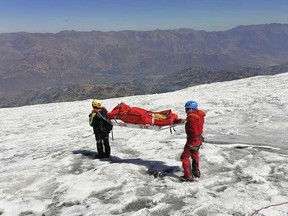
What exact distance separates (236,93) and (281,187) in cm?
1825

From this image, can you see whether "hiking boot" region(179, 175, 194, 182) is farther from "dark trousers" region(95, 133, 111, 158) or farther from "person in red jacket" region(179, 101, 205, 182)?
"dark trousers" region(95, 133, 111, 158)

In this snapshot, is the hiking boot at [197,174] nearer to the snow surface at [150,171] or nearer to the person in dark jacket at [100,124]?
the snow surface at [150,171]

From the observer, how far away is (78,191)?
31.7ft

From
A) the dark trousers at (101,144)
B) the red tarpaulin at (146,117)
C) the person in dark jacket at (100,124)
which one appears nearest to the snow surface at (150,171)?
the dark trousers at (101,144)

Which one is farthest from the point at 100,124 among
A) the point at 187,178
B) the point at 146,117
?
the point at 187,178

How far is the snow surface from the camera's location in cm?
837

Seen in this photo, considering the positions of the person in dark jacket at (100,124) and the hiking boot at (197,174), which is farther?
the person in dark jacket at (100,124)

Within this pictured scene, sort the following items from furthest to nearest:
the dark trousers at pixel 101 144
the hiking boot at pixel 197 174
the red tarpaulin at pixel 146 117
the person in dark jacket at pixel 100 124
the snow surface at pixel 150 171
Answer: the dark trousers at pixel 101 144 < the person in dark jacket at pixel 100 124 < the red tarpaulin at pixel 146 117 < the hiking boot at pixel 197 174 < the snow surface at pixel 150 171

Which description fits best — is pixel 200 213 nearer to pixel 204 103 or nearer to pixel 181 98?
pixel 204 103

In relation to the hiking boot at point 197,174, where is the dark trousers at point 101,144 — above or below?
above

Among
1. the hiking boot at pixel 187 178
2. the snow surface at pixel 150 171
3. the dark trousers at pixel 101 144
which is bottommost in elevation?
the snow surface at pixel 150 171

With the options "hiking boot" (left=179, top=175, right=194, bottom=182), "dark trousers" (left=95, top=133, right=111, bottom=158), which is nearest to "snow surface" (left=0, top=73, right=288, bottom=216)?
"hiking boot" (left=179, top=175, right=194, bottom=182)

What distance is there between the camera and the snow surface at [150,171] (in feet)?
27.5

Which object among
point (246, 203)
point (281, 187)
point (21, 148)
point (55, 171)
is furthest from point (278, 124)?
point (21, 148)
